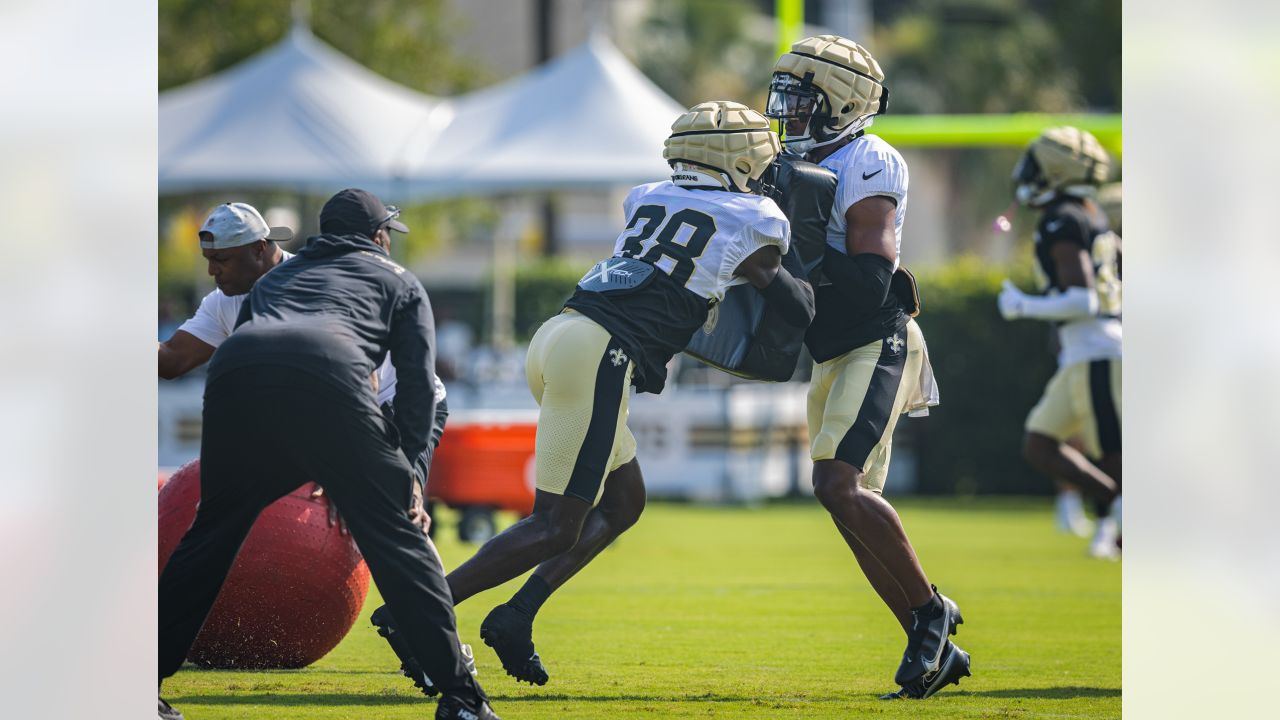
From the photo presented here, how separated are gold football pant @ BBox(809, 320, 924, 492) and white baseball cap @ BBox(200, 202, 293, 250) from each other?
212 centimetres

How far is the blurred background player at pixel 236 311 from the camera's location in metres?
5.92

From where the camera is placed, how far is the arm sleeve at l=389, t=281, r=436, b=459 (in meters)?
5.24

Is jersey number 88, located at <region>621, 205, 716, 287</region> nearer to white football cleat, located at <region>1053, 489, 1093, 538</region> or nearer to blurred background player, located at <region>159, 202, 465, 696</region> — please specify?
blurred background player, located at <region>159, 202, 465, 696</region>

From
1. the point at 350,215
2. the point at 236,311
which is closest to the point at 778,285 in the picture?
the point at 350,215

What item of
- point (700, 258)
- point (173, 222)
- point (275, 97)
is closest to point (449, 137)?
point (275, 97)

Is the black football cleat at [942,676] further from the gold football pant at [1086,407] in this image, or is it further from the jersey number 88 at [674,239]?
the gold football pant at [1086,407]

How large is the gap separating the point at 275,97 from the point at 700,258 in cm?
1284

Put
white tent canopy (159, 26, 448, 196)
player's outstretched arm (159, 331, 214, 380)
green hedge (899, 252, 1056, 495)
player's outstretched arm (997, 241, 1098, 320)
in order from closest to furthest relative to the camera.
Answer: player's outstretched arm (159, 331, 214, 380) < player's outstretched arm (997, 241, 1098, 320) < white tent canopy (159, 26, 448, 196) < green hedge (899, 252, 1056, 495)

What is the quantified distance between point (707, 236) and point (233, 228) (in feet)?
5.50

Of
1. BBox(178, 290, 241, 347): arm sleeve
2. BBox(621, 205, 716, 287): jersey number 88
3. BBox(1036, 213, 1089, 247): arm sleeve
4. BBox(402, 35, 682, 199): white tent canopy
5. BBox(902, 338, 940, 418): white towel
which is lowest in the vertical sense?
BBox(902, 338, 940, 418): white towel

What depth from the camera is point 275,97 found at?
17.8m

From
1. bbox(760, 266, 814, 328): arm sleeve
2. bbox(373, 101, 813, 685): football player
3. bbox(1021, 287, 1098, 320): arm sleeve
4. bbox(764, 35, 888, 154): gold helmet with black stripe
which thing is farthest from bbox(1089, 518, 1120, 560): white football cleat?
bbox(373, 101, 813, 685): football player

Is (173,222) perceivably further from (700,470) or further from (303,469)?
(303,469)

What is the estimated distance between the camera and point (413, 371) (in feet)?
17.3
